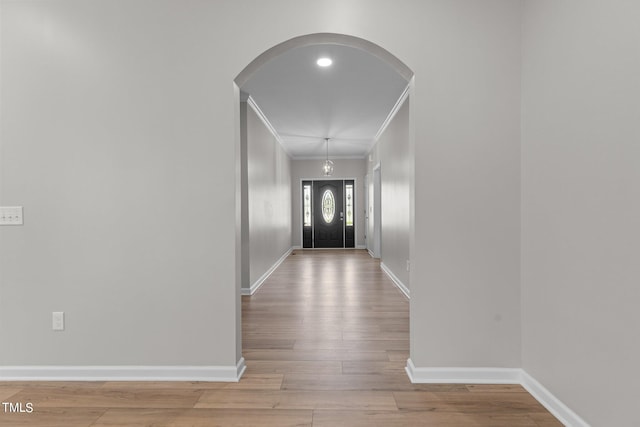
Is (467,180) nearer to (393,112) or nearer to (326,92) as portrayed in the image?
(326,92)

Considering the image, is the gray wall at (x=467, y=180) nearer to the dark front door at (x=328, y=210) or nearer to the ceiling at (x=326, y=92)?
the ceiling at (x=326, y=92)

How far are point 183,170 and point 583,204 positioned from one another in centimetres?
225

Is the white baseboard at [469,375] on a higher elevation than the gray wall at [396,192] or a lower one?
lower

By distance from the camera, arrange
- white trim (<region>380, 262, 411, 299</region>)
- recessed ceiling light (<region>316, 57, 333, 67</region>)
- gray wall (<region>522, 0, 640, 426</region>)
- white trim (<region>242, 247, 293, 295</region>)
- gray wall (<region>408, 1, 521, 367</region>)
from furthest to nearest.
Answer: white trim (<region>242, 247, 293, 295</region>) < white trim (<region>380, 262, 411, 299</region>) < recessed ceiling light (<region>316, 57, 333, 67</region>) < gray wall (<region>408, 1, 521, 367</region>) < gray wall (<region>522, 0, 640, 426</region>)

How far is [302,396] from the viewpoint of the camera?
2.03m

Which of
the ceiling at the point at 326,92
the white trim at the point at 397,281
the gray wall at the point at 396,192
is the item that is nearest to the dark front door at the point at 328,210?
the ceiling at the point at 326,92

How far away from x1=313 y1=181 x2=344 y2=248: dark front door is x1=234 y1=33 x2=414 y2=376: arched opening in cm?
45

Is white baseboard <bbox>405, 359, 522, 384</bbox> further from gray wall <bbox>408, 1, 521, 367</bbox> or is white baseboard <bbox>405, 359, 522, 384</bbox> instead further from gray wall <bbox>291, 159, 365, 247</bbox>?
gray wall <bbox>291, 159, 365, 247</bbox>

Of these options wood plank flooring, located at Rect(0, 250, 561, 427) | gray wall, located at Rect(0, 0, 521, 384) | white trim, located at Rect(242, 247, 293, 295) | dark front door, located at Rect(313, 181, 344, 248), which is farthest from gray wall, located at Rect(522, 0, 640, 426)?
dark front door, located at Rect(313, 181, 344, 248)

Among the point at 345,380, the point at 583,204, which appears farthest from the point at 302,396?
the point at 583,204

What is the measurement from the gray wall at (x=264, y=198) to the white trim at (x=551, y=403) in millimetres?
3344

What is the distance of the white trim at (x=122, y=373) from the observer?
7.29 feet

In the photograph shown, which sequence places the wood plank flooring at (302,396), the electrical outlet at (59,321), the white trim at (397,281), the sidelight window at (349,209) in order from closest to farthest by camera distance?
the wood plank flooring at (302,396) < the electrical outlet at (59,321) < the white trim at (397,281) < the sidelight window at (349,209)

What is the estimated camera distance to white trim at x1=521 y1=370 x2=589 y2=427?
1.71 m
